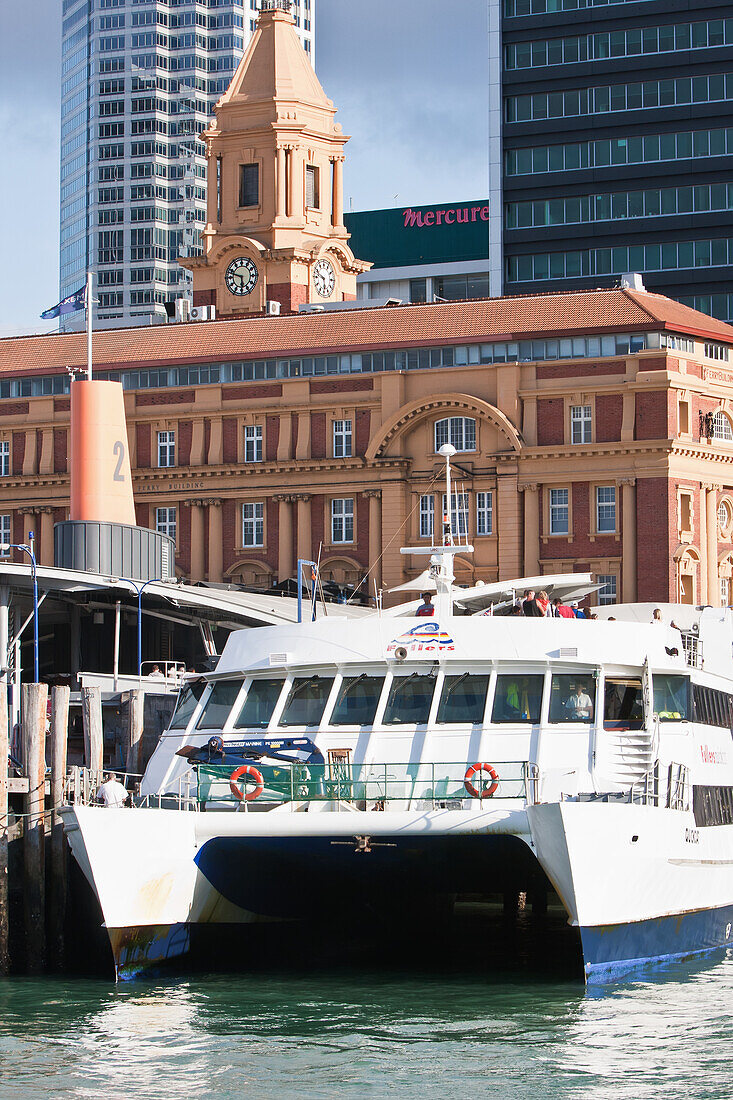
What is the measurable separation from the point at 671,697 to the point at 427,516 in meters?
48.2

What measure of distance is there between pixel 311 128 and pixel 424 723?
73808 mm

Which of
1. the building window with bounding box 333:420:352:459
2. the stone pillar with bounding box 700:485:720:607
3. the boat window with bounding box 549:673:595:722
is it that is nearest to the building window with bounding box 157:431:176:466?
the building window with bounding box 333:420:352:459

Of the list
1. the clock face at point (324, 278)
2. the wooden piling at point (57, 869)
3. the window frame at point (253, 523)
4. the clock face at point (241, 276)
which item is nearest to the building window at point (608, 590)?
the window frame at point (253, 523)

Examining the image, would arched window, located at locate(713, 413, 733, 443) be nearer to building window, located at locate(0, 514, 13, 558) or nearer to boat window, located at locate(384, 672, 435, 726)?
building window, located at locate(0, 514, 13, 558)

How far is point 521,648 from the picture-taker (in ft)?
88.9

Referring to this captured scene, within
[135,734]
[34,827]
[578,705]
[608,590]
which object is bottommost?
[34,827]

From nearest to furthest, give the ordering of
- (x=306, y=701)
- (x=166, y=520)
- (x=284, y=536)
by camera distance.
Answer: (x=306, y=701) < (x=284, y=536) < (x=166, y=520)

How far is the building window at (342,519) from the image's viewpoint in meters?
77.9

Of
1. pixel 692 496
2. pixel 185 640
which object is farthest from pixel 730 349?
pixel 185 640

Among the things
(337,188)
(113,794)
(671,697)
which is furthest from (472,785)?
(337,188)

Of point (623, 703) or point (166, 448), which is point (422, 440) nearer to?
point (166, 448)

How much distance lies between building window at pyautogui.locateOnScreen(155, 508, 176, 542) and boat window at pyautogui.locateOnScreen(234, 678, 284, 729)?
52.7 metres

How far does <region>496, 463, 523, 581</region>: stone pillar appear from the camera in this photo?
2928 inches

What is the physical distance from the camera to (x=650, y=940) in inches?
997
